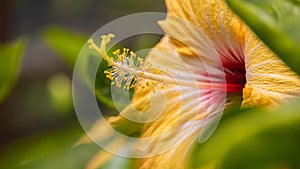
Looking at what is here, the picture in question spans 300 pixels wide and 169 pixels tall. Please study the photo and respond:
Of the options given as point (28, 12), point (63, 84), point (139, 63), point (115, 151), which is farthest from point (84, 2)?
point (115, 151)

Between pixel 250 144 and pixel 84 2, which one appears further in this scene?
pixel 84 2

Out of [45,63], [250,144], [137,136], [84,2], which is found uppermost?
[250,144]

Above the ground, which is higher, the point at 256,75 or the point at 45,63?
the point at 256,75

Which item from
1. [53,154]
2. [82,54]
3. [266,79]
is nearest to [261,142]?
[53,154]

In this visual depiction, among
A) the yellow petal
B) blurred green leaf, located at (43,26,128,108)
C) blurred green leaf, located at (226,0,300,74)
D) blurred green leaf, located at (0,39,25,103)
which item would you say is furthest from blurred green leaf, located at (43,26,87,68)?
blurred green leaf, located at (226,0,300,74)

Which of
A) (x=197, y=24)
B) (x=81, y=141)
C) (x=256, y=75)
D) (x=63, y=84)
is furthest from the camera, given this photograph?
(x=63, y=84)

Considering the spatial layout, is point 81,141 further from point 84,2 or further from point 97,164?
point 84,2

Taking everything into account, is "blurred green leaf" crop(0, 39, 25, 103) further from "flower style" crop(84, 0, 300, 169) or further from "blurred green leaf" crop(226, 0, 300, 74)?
"blurred green leaf" crop(226, 0, 300, 74)
